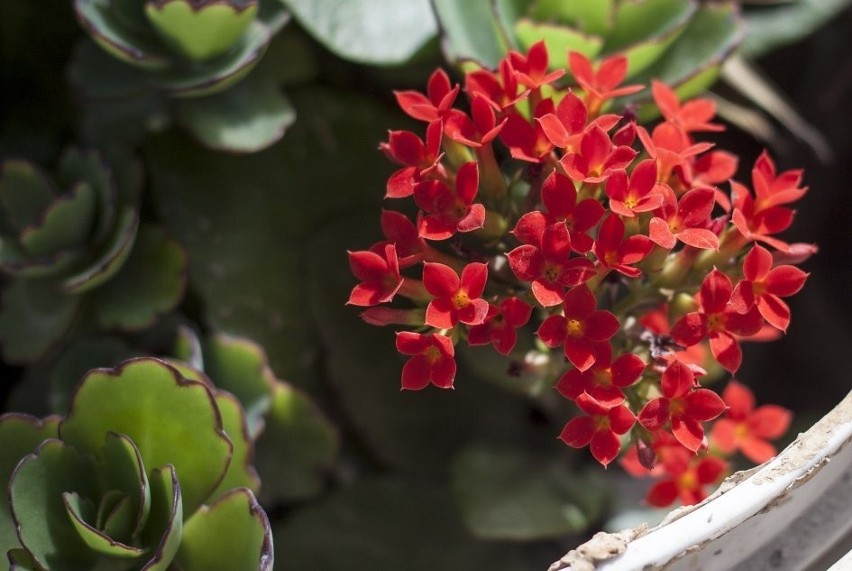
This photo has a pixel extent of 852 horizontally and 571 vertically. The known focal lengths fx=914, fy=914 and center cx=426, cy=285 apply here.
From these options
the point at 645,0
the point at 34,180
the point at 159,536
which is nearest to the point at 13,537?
the point at 159,536

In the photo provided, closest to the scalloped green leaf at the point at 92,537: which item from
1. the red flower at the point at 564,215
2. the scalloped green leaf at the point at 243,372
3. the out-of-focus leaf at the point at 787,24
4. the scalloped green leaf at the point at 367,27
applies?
the scalloped green leaf at the point at 243,372

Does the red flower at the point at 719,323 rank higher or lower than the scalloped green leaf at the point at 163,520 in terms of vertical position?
higher

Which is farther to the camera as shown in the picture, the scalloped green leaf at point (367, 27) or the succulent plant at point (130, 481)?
the scalloped green leaf at point (367, 27)

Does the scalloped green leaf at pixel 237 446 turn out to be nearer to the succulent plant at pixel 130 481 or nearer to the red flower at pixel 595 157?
the succulent plant at pixel 130 481

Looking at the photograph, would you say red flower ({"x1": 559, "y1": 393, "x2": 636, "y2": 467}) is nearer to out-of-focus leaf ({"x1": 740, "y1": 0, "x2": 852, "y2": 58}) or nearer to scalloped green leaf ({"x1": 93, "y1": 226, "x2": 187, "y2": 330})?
scalloped green leaf ({"x1": 93, "y1": 226, "x2": 187, "y2": 330})

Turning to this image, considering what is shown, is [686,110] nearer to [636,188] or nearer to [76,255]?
[636,188]

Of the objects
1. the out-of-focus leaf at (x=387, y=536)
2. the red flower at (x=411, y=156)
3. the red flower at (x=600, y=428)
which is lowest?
the out-of-focus leaf at (x=387, y=536)

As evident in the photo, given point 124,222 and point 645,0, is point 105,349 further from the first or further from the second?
point 645,0
